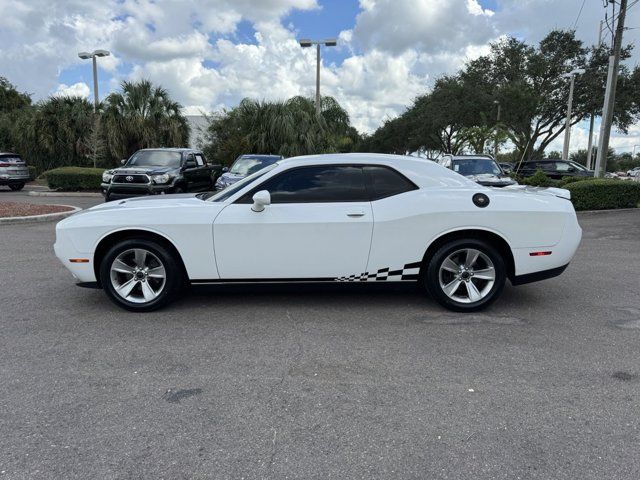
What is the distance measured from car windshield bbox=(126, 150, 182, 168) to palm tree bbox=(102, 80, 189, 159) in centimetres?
1002

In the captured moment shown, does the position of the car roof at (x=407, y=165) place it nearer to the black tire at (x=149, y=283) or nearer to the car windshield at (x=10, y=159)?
the black tire at (x=149, y=283)

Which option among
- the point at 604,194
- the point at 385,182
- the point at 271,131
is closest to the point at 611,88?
the point at 604,194

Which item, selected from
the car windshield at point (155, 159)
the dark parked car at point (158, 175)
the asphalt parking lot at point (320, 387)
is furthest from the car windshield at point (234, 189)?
the car windshield at point (155, 159)

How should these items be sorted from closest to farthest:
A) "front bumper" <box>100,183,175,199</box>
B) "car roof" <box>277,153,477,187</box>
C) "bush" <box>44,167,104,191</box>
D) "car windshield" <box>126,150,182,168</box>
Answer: "car roof" <box>277,153,477,187</box> → "front bumper" <box>100,183,175,199</box> → "car windshield" <box>126,150,182,168</box> → "bush" <box>44,167,104,191</box>

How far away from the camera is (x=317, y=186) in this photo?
497cm

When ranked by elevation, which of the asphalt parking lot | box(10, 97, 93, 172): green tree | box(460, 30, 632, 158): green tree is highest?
box(460, 30, 632, 158): green tree

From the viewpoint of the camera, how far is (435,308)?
5.15m

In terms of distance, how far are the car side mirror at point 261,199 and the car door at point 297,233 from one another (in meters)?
0.07

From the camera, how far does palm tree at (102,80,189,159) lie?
23812mm

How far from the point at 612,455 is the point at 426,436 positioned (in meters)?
0.96

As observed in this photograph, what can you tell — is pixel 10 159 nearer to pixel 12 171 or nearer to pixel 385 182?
pixel 12 171

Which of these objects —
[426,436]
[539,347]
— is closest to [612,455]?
[426,436]

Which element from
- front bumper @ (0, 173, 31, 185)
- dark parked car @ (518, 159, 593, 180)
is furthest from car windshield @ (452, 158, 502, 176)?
front bumper @ (0, 173, 31, 185)

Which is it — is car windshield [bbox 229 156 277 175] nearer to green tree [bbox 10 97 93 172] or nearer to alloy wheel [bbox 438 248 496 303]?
alloy wheel [bbox 438 248 496 303]
